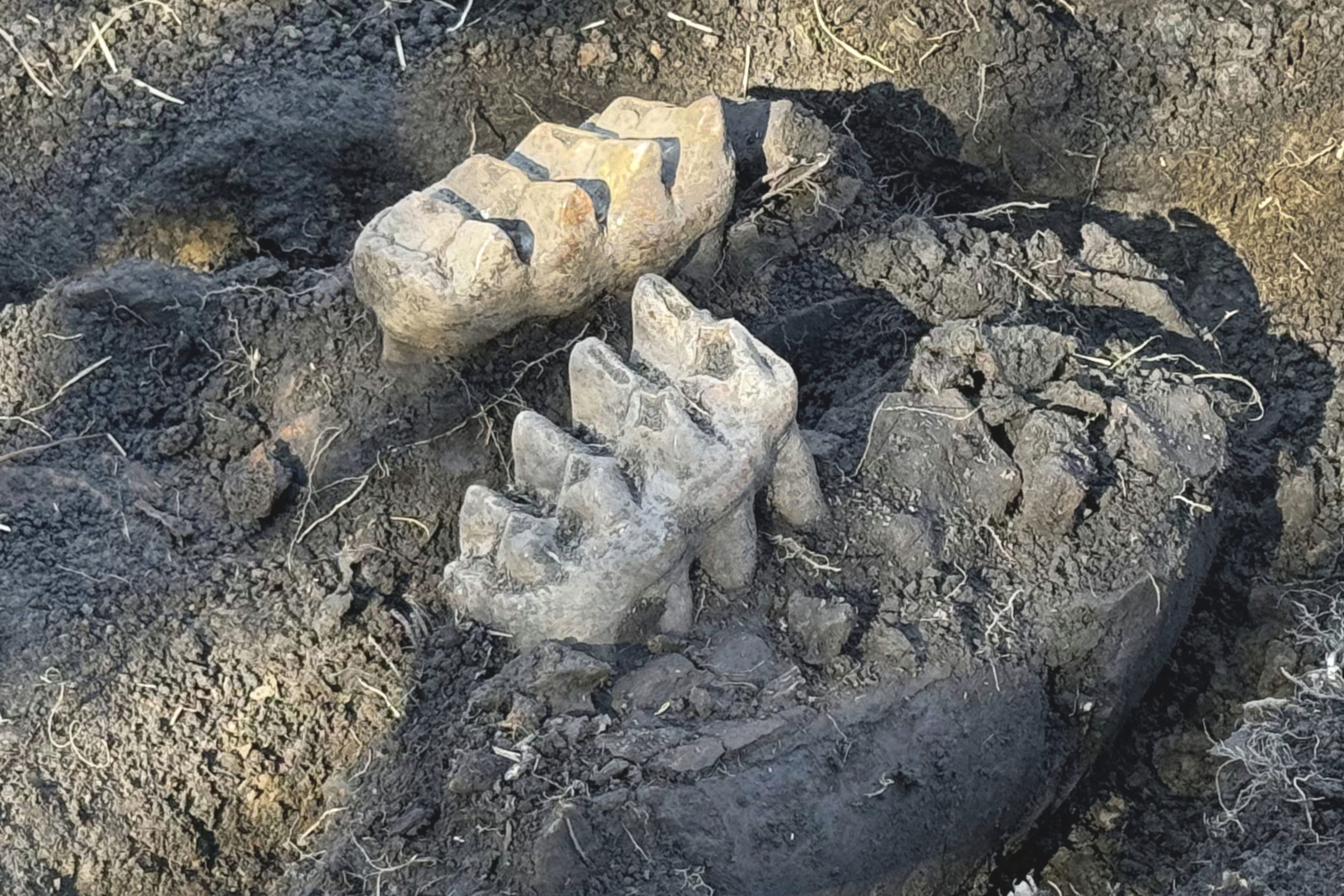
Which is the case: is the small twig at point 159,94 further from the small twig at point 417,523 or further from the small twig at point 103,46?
the small twig at point 417,523

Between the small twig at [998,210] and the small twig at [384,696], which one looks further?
the small twig at [998,210]

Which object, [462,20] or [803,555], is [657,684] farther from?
[462,20]

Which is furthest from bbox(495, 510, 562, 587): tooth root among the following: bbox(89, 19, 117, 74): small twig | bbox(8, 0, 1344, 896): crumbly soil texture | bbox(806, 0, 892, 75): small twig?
bbox(89, 19, 117, 74): small twig

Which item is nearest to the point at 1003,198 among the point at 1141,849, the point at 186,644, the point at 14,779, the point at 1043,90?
the point at 1043,90

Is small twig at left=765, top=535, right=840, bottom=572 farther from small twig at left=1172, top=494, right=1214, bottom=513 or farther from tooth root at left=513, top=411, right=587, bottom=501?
small twig at left=1172, top=494, right=1214, bottom=513

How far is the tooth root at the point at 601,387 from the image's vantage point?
7.46 ft

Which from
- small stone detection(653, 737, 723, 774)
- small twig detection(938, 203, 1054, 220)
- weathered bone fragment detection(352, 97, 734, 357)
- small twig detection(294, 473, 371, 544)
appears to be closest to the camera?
small stone detection(653, 737, 723, 774)

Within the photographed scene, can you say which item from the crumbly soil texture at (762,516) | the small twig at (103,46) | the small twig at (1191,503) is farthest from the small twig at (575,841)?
the small twig at (103,46)

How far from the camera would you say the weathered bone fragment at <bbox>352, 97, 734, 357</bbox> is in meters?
2.40

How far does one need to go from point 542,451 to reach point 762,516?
37 cm

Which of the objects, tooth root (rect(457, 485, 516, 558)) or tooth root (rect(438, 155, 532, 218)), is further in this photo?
tooth root (rect(438, 155, 532, 218))

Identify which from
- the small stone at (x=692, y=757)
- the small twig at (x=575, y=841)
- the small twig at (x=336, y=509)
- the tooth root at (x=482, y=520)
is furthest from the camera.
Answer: the small twig at (x=336, y=509)

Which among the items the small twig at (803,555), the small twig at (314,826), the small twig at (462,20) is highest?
the small twig at (462,20)

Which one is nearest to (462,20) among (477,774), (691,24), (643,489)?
(691,24)
